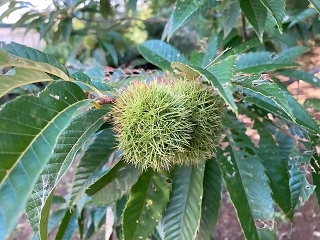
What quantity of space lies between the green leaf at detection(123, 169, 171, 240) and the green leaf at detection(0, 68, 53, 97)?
0.35m

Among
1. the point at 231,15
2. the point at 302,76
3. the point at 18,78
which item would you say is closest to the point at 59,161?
the point at 18,78

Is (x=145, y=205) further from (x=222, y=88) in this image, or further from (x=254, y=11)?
(x=254, y=11)

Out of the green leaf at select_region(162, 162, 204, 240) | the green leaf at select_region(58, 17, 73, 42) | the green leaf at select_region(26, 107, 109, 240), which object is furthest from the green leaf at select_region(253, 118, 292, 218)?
the green leaf at select_region(58, 17, 73, 42)

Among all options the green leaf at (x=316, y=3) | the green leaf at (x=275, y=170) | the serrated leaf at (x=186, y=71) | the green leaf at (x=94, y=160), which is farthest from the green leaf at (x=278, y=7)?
the green leaf at (x=94, y=160)

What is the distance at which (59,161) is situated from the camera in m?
0.59

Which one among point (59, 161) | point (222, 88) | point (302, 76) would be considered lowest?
point (302, 76)

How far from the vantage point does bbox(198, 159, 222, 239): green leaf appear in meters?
0.83

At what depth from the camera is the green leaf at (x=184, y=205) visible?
759 millimetres

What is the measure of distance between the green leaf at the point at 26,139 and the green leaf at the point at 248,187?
402 millimetres

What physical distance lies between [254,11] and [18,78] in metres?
0.58

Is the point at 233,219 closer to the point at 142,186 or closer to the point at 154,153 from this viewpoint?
the point at 142,186

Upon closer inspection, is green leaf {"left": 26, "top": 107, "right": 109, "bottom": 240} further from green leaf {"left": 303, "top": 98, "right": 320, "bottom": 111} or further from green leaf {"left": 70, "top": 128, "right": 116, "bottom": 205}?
green leaf {"left": 303, "top": 98, "right": 320, "bottom": 111}

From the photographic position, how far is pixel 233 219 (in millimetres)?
2428

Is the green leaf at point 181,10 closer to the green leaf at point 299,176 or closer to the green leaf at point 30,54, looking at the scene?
the green leaf at point 30,54
